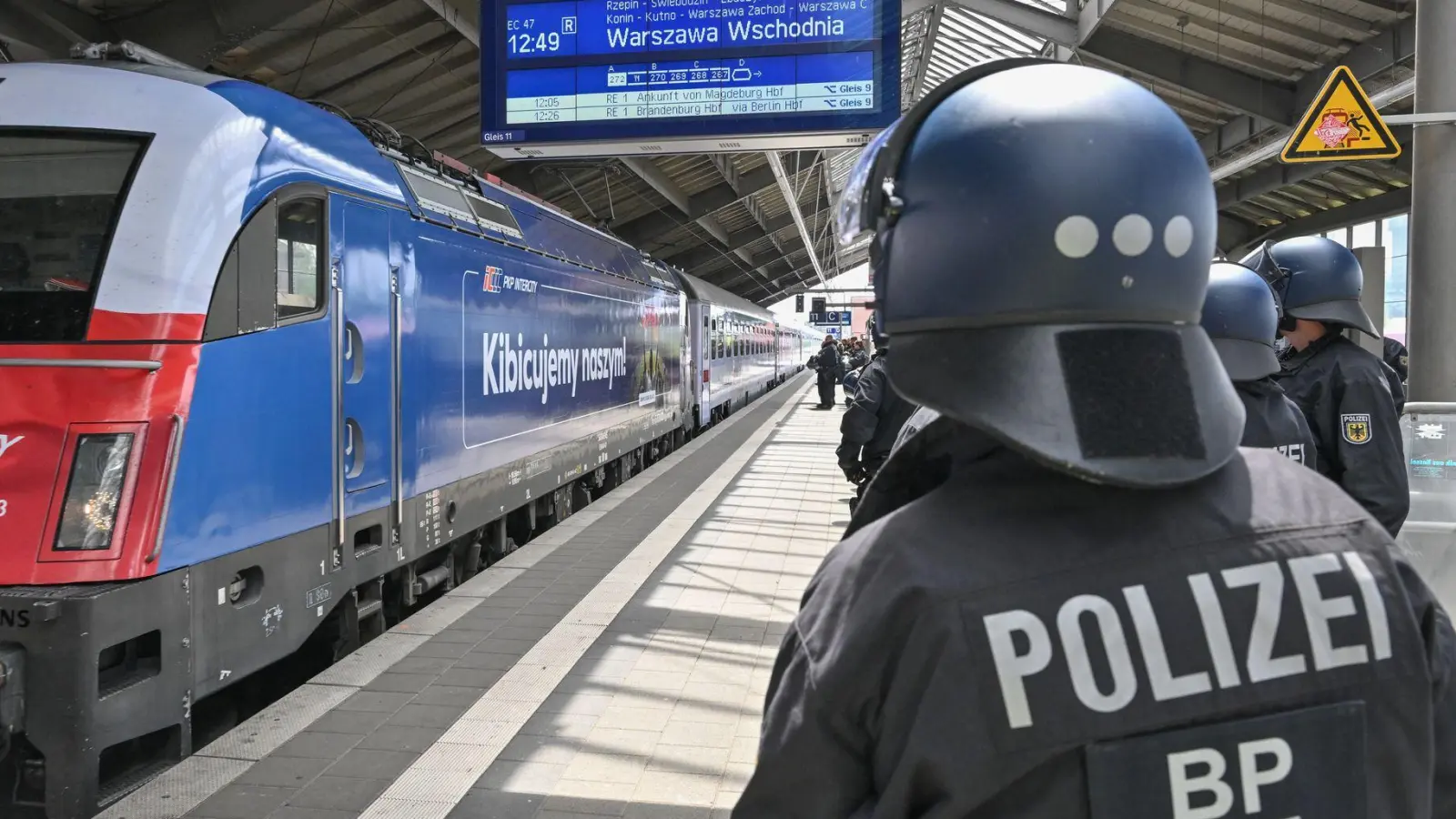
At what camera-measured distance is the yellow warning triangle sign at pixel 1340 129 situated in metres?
6.27

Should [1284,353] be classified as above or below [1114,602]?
above

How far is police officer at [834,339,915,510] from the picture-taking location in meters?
6.63

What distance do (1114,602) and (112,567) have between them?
144 inches

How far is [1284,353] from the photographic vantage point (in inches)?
183

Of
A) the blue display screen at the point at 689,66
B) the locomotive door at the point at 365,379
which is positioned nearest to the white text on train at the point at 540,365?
the locomotive door at the point at 365,379

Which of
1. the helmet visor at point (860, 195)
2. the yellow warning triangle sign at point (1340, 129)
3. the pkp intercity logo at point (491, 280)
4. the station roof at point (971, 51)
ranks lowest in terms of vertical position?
the helmet visor at point (860, 195)

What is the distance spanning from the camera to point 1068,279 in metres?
1.24

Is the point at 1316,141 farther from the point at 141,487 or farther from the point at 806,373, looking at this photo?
the point at 806,373

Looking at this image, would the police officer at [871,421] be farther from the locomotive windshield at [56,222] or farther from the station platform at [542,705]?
the locomotive windshield at [56,222]

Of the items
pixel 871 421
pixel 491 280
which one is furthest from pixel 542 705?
pixel 491 280

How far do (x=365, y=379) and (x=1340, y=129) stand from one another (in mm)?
5961

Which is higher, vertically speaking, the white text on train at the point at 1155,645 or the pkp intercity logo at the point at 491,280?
the pkp intercity logo at the point at 491,280

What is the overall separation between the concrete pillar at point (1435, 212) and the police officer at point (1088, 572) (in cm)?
600

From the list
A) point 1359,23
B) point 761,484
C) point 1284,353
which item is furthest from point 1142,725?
point 1359,23
